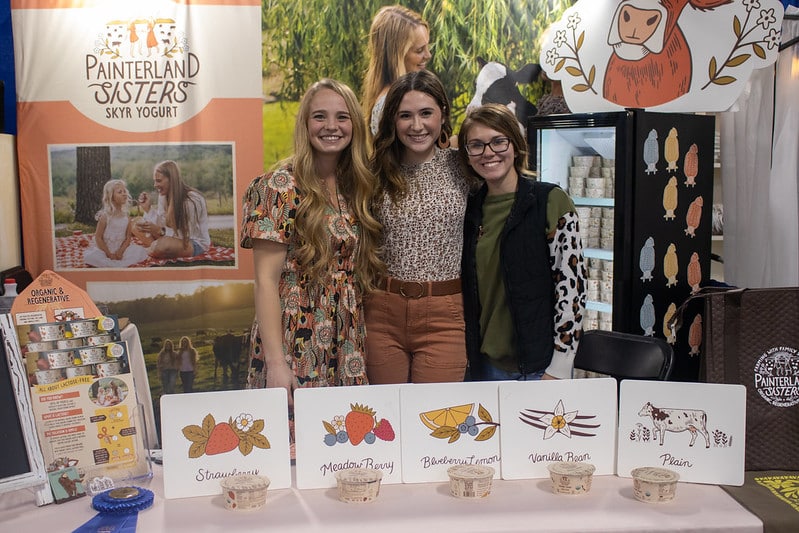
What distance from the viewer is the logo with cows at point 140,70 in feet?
13.1

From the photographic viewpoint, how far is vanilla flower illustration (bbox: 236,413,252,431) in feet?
5.88

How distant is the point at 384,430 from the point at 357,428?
6cm

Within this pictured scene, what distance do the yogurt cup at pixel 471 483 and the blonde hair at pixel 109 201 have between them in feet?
9.62

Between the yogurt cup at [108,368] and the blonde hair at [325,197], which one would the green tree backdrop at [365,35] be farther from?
the yogurt cup at [108,368]

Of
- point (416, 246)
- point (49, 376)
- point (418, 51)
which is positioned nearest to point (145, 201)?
point (418, 51)

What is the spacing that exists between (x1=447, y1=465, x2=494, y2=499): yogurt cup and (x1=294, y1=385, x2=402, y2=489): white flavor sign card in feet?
0.47

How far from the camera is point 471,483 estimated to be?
1729mm

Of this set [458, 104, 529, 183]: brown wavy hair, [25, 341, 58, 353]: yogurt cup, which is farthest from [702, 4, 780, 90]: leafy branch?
[25, 341, 58, 353]: yogurt cup

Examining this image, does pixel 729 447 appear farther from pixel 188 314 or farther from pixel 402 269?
pixel 188 314

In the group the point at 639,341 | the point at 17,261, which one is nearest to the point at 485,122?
the point at 639,341

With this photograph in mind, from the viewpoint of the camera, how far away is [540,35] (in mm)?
4250

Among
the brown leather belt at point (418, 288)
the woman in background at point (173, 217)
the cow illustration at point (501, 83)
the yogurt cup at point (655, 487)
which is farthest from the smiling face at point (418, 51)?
the yogurt cup at point (655, 487)

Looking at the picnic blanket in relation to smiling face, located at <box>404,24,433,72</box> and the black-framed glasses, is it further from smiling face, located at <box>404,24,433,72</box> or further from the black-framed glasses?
the black-framed glasses

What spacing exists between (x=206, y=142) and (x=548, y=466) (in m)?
2.90
